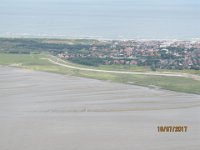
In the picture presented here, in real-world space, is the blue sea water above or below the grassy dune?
above

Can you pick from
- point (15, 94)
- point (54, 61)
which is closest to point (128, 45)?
point (54, 61)

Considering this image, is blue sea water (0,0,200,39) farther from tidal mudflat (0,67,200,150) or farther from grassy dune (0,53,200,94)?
tidal mudflat (0,67,200,150)

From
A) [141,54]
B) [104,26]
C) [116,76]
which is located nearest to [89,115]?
[116,76]

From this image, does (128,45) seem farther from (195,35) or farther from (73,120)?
(73,120)

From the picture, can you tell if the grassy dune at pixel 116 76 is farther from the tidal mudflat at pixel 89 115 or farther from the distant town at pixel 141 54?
the distant town at pixel 141 54

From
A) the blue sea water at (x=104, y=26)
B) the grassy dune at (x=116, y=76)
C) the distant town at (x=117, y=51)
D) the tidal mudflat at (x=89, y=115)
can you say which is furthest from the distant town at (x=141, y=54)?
the blue sea water at (x=104, y=26)

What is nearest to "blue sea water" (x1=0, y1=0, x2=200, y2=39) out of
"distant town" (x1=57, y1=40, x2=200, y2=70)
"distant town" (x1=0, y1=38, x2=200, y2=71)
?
"distant town" (x1=0, y1=38, x2=200, y2=71)
